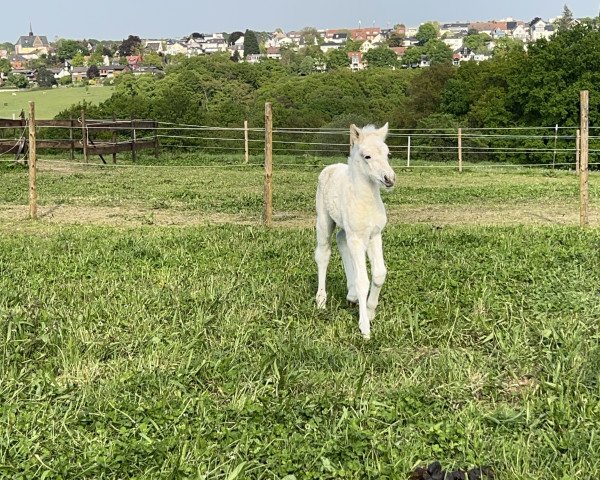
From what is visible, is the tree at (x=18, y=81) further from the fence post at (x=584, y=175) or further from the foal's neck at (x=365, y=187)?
the foal's neck at (x=365, y=187)

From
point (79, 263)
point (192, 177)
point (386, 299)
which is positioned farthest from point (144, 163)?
point (386, 299)

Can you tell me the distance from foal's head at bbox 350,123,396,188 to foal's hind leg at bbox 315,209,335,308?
0.76 metres

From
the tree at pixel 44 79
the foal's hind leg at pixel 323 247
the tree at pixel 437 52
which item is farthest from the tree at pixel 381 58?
the foal's hind leg at pixel 323 247

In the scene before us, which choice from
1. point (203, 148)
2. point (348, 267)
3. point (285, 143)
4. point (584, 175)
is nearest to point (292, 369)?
point (348, 267)

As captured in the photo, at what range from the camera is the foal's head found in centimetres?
502

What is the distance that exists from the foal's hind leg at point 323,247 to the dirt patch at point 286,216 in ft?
17.0

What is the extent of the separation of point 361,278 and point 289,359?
1009 mm

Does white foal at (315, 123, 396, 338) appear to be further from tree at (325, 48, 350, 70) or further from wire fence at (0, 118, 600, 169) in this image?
tree at (325, 48, 350, 70)

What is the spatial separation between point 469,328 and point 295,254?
3.08 m

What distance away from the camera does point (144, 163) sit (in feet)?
83.0

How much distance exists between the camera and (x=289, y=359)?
462 centimetres

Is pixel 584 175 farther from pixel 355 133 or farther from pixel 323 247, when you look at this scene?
pixel 355 133

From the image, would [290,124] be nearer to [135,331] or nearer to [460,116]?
[460,116]

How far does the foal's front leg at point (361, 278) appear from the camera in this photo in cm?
519
